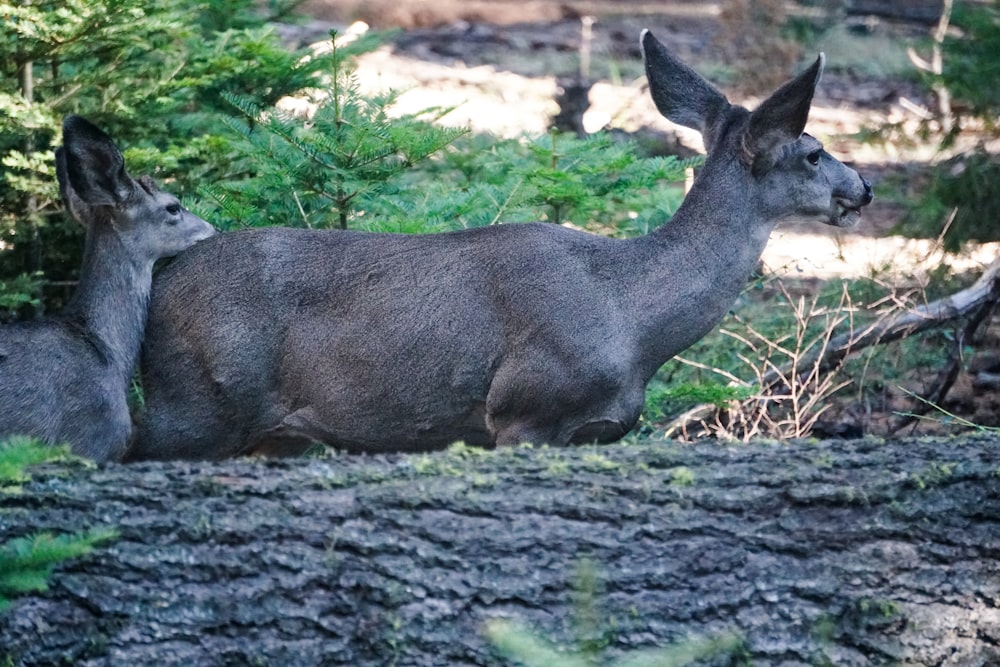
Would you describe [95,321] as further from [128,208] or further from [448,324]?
[448,324]

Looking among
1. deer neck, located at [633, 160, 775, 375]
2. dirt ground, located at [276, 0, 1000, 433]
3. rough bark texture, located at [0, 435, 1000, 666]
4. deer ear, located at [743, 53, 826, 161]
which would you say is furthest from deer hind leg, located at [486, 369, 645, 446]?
dirt ground, located at [276, 0, 1000, 433]

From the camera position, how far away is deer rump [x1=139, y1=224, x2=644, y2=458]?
614 centimetres

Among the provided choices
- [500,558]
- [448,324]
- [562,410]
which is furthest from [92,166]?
[500,558]

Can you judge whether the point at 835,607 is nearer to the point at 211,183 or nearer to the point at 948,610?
the point at 948,610

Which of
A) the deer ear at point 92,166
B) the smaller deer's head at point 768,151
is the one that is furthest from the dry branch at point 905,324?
the deer ear at point 92,166

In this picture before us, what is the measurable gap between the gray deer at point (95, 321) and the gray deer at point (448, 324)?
6.4 inches

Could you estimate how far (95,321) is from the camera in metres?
6.48

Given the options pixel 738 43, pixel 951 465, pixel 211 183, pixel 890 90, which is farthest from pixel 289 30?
pixel 951 465

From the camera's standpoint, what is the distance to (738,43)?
1650cm

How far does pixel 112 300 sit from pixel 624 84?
36.1 feet

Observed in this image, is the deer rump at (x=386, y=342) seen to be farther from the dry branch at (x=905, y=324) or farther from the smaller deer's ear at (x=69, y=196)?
the dry branch at (x=905, y=324)

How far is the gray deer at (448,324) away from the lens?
6.12 m

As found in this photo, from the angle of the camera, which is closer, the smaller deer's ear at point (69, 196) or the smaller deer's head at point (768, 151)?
the smaller deer's head at point (768, 151)

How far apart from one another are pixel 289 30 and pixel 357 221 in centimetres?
870
